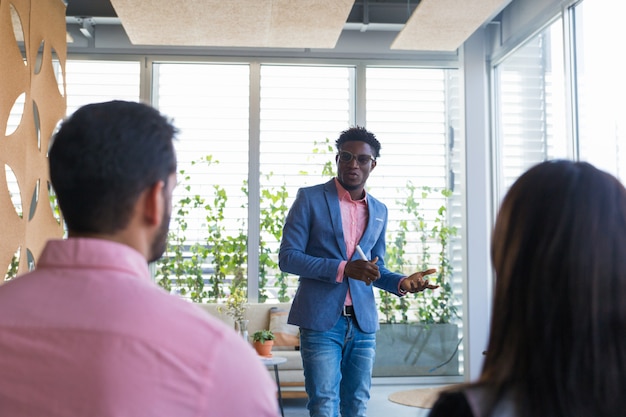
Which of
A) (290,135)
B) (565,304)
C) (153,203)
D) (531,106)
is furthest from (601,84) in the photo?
(153,203)

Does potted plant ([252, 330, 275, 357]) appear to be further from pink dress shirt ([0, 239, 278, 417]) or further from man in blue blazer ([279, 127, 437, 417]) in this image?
pink dress shirt ([0, 239, 278, 417])

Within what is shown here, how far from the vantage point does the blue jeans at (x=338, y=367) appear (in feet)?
10.1

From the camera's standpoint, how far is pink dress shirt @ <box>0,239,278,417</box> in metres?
0.87

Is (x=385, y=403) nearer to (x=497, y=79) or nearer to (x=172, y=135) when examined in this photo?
(x=497, y=79)

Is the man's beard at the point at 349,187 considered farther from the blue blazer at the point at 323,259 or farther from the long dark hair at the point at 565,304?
the long dark hair at the point at 565,304

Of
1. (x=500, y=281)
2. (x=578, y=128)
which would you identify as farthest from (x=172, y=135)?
(x=578, y=128)

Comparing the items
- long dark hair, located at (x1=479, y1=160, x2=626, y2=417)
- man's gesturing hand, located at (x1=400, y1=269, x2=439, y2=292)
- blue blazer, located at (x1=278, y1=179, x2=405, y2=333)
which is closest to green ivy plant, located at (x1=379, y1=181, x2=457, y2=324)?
blue blazer, located at (x1=278, y1=179, x2=405, y2=333)

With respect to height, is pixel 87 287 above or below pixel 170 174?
below

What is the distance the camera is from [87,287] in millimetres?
927

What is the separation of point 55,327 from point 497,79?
252 inches

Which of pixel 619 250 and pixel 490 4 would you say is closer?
pixel 619 250

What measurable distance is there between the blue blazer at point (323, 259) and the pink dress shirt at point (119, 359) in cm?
225

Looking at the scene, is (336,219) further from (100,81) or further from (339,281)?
(100,81)

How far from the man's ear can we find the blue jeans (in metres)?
2.17
